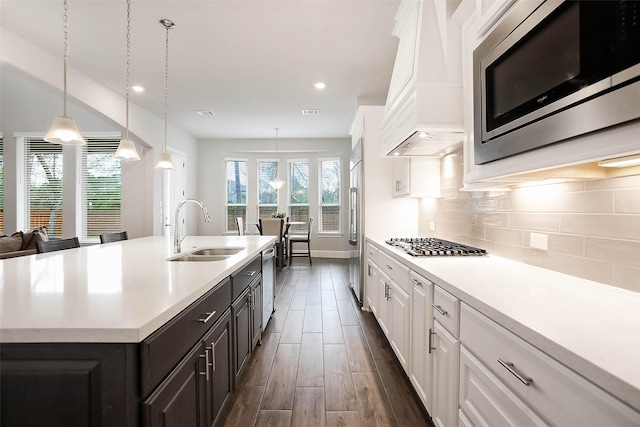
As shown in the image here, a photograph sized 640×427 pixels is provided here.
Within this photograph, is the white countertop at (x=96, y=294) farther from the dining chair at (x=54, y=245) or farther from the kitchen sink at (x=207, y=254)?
the dining chair at (x=54, y=245)

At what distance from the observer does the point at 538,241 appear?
1540 mm

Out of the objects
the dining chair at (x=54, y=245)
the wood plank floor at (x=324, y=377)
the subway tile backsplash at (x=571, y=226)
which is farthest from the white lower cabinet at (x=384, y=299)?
the dining chair at (x=54, y=245)

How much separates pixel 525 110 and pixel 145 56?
3900 mm

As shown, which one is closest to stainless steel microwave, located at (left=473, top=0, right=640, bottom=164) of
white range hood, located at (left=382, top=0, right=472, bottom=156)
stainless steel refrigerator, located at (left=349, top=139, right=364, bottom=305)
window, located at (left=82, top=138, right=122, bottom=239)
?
white range hood, located at (left=382, top=0, right=472, bottom=156)

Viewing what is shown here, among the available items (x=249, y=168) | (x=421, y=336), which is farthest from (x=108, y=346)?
(x=249, y=168)

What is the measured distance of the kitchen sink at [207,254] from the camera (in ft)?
7.47

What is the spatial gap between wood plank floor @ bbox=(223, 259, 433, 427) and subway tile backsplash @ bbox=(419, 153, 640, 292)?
3.69 feet

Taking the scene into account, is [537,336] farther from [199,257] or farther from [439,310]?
[199,257]

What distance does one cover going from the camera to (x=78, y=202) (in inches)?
222

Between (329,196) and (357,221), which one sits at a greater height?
(329,196)

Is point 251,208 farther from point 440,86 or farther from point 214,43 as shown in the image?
point 440,86

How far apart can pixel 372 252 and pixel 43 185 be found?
250 inches

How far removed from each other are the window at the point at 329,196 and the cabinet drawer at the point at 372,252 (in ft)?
13.4

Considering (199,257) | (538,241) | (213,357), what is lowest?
(213,357)
